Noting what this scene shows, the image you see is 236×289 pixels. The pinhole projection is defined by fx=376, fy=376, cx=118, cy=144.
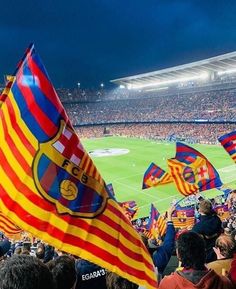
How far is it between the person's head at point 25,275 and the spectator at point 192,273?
5.74 ft

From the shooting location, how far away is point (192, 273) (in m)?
3.53

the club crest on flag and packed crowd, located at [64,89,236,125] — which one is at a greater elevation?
packed crowd, located at [64,89,236,125]

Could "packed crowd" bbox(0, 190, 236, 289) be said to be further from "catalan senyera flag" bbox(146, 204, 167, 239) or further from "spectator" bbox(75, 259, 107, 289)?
"catalan senyera flag" bbox(146, 204, 167, 239)

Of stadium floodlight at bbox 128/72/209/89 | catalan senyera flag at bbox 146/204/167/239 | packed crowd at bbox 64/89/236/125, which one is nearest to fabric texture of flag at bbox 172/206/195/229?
catalan senyera flag at bbox 146/204/167/239

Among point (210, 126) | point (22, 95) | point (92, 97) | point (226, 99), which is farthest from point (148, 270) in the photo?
point (92, 97)

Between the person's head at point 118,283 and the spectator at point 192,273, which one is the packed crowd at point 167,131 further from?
the person's head at point 118,283

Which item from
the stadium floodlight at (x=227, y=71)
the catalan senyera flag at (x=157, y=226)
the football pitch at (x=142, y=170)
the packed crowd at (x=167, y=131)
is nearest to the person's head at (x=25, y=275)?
the catalan senyera flag at (x=157, y=226)

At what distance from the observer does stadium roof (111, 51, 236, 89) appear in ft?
213

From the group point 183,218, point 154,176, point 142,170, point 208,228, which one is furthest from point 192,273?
point 142,170

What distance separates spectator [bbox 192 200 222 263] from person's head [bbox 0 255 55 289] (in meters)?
4.23

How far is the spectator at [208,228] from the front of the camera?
5867 mm

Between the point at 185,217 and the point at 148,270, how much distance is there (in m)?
11.9

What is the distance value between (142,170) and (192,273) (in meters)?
37.4

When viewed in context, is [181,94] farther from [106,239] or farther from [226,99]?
[106,239]
